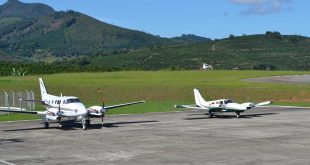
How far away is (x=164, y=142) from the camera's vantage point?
35.2 meters

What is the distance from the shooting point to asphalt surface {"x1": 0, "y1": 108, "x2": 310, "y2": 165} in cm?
2831

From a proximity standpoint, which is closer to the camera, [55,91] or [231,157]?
[231,157]

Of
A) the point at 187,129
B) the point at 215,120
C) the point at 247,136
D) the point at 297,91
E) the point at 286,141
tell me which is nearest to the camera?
the point at 286,141

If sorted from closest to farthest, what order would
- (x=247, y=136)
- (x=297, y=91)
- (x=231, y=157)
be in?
(x=231, y=157)
(x=247, y=136)
(x=297, y=91)

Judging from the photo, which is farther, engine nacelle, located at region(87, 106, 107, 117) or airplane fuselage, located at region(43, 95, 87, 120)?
airplane fuselage, located at region(43, 95, 87, 120)

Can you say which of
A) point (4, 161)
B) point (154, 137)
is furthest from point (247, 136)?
point (4, 161)

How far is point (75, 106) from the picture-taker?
44.2 meters

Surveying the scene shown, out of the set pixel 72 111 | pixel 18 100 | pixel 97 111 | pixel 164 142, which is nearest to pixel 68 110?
pixel 72 111

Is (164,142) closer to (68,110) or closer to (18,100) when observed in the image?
(68,110)

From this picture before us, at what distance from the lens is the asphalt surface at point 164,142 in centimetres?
2831

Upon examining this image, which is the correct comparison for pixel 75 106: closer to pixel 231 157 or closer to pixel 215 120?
pixel 215 120

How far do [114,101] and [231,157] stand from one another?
55099mm

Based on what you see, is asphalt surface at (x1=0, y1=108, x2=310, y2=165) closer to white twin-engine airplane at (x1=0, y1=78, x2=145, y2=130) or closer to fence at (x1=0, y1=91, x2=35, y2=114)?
white twin-engine airplane at (x1=0, y1=78, x2=145, y2=130)

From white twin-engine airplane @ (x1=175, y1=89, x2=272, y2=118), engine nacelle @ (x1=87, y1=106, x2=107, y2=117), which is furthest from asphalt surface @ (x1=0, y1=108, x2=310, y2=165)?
engine nacelle @ (x1=87, y1=106, x2=107, y2=117)
